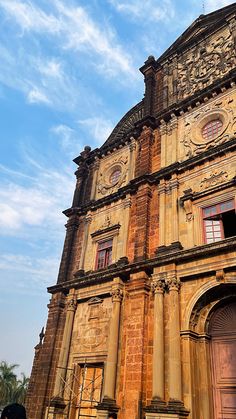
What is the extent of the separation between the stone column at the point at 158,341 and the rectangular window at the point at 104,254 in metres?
3.64

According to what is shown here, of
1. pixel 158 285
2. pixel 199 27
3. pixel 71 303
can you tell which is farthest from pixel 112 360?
pixel 199 27

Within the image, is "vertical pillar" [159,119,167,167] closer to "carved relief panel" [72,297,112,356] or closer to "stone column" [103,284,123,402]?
"stone column" [103,284,123,402]

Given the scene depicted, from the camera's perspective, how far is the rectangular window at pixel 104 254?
14.8 m

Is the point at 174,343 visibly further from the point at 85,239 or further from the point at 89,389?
the point at 85,239

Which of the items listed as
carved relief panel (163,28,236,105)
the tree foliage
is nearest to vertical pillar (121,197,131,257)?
carved relief panel (163,28,236,105)

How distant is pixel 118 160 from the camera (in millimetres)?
17469

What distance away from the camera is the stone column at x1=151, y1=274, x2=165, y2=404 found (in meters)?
9.74

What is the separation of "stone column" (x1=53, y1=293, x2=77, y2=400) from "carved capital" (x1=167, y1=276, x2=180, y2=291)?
16.7ft

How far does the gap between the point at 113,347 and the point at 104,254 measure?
4540mm

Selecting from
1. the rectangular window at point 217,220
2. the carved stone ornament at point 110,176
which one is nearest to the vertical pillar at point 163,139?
the carved stone ornament at point 110,176

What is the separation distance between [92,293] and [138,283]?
272cm

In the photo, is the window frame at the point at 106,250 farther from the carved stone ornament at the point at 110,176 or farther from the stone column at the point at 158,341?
the stone column at the point at 158,341

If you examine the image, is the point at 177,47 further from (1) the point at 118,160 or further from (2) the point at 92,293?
(2) the point at 92,293

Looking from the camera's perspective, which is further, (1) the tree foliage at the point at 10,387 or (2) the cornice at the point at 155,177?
(1) the tree foliage at the point at 10,387
